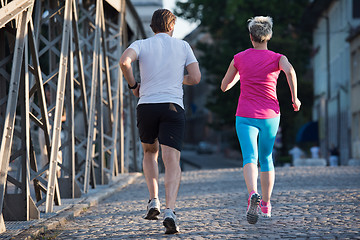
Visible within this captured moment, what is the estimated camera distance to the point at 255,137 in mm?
7438

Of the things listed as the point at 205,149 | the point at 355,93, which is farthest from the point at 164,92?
the point at 205,149

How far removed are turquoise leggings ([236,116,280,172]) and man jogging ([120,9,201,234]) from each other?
747 mm

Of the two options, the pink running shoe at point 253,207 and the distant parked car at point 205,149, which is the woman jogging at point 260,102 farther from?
the distant parked car at point 205,149

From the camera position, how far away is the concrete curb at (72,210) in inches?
277

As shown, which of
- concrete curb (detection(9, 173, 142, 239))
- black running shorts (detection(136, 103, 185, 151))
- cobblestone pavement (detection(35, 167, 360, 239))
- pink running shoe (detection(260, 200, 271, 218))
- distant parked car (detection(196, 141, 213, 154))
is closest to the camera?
cobblestone pavement (detection(35, 167, 360, 239))

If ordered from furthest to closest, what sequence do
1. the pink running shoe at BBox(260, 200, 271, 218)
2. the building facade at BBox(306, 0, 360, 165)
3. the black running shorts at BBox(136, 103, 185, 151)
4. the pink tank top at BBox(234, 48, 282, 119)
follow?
1. the building facade at BBox(306, 0, 360, 165)
2. the pink running shoe at BBox(260, 200, 271, 218)
3. the pink tank top at BBox(234, 48, 282, 119)
4. the black running shorts at BBox(136, 103, 185, 151)

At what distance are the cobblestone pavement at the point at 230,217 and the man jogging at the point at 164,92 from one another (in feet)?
1.72

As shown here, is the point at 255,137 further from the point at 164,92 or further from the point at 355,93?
the point at 355,93

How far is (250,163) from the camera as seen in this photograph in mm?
7348

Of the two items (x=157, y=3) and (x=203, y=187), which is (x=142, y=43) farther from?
(x=157, y=3)

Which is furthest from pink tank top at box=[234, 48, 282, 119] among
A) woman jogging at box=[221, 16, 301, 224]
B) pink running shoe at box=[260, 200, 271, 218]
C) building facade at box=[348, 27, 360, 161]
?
building facade at box=[348, 27, 360, 161]

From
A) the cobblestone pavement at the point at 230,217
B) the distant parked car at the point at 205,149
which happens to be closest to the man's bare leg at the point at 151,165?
the cobblestone pavement at the point at 230,217

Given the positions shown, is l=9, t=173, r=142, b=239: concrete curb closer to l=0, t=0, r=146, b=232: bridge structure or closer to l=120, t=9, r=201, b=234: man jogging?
l=0, t=0, r=146, b=232: bridge structure

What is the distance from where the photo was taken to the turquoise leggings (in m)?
7.40
